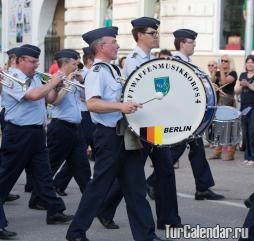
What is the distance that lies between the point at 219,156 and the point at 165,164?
19.8 feet

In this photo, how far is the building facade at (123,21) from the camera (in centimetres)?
1812

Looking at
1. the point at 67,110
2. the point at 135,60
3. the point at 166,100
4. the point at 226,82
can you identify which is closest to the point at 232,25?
the point at 226,82

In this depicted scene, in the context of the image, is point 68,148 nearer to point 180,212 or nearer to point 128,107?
point 180,212

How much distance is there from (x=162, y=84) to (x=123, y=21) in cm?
1422

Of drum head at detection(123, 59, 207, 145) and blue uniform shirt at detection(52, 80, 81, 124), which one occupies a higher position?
drum head at detection(123, 59, 207, 145)

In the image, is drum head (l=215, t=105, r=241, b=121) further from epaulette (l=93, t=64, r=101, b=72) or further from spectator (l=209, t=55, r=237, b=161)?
epaulette (l=93, t=64, r=101, b=72)

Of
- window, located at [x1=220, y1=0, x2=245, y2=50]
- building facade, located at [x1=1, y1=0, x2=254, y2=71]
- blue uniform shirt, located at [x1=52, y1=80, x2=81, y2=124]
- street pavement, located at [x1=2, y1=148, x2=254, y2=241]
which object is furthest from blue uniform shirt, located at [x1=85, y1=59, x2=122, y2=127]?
window, located at [x1=220, y1=0, x2=245, y2=50]

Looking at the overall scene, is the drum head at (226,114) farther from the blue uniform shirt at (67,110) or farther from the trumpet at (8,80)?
the trumpet at (8,80)

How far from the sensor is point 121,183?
701 cm

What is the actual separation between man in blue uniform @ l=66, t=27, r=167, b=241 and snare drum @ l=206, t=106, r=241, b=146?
12.1ft

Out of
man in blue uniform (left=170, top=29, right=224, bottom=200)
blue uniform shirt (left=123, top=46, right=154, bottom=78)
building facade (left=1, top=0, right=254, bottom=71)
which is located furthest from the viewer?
building facade (left=1, top=0, right=254, bottom=71)

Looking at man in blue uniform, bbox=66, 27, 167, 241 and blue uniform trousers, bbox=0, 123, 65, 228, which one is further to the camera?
blue uniform trousers, bbox=0, 123, 65, 228

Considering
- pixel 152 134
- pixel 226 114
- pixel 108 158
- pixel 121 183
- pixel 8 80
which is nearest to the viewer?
pixel 152 134

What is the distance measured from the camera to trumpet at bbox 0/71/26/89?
7688 mm
